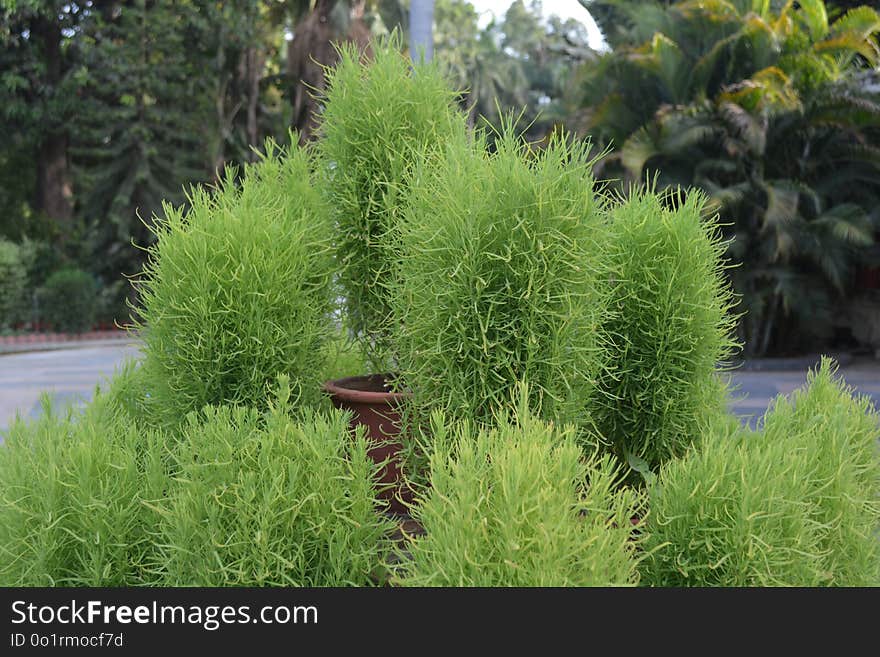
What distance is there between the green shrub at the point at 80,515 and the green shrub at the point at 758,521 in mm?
1384

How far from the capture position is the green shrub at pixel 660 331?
2.54m

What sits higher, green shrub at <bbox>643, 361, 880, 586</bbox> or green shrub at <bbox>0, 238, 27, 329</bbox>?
green shrub at <bbox>643, 361, 880, 586</bbox>

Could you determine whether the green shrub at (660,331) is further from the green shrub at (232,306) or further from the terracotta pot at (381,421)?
the green shrub at (232,306)

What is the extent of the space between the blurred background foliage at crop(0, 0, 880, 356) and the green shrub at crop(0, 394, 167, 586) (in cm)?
567

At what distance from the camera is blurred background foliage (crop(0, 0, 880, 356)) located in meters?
13.5

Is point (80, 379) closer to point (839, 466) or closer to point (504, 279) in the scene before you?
point (504, 279)

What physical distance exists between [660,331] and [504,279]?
70 centimetres

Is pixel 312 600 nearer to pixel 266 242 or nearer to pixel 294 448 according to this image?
pixel 294 448

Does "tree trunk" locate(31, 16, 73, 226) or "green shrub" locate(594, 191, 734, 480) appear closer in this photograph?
"green shrub" locate(594, 191, 734, 480)

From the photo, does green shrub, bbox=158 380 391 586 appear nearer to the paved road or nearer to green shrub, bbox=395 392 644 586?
green shrub, bbox=395 392 644 586

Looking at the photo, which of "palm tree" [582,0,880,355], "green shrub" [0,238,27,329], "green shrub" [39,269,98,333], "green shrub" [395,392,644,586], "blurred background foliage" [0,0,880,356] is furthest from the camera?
"green shrub" [39,269,98,333]

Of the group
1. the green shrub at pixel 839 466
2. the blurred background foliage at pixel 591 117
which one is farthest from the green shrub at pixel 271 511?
the blurred background foliage at pixel 591 117

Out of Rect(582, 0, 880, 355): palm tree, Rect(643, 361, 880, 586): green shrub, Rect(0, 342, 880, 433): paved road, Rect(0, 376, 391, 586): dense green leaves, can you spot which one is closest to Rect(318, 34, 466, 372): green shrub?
Rect(0, 376, 391, 586): dense green leaves

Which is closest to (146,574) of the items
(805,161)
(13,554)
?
(13,554)
